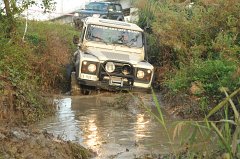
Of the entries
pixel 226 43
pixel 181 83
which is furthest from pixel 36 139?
pixel 226 43

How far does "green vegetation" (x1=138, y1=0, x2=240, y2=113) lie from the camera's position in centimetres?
904

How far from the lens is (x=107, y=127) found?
26.6ft

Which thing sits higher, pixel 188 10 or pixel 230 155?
pixel 230 155

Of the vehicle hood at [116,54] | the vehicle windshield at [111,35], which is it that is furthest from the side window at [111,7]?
the vehicle hood at [116,54]

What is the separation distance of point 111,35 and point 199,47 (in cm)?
213

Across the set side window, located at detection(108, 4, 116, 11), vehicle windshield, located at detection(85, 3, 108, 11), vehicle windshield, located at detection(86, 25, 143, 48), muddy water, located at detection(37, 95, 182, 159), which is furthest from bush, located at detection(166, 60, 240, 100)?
vehicle windshield, located at detection(85, 3, 108, 11)

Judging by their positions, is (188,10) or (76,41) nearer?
(76,41)

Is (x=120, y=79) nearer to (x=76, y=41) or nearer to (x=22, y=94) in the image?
(x=76, y=41)

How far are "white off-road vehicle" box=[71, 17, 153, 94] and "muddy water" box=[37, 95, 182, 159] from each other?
0.44m

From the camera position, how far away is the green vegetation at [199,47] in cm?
904

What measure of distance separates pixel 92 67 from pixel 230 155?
7.87m

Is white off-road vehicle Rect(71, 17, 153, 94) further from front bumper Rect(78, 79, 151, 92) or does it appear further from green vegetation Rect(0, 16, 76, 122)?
green vegetation Rect(0, 16, 76, 122)

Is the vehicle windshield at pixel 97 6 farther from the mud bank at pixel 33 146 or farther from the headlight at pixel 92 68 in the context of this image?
the mud bank at pixel 33 146

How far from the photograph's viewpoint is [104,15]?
23.6 metres
